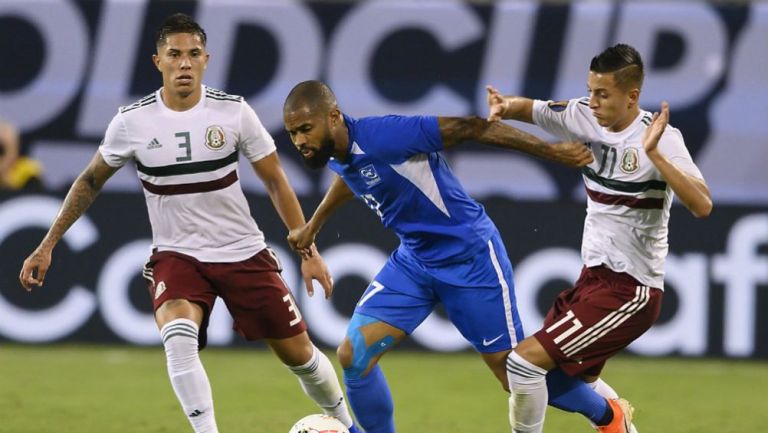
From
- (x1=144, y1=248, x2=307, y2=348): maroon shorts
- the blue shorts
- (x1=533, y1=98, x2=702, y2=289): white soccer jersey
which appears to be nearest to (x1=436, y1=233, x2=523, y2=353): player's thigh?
the blue shorts

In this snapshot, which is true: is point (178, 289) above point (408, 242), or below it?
below

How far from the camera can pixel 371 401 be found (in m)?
6.44

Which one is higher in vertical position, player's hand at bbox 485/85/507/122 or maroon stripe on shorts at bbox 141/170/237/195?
player's hand at bbox 485/85/507/122

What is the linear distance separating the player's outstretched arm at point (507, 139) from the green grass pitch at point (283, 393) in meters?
2.27

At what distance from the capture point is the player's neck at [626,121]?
6.27m

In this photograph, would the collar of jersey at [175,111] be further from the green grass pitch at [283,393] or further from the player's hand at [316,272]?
the green grass pitch at [283,393]

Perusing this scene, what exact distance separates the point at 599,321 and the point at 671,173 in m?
0.95

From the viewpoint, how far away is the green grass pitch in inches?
313

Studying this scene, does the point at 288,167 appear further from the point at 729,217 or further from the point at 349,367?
the point at 349,367

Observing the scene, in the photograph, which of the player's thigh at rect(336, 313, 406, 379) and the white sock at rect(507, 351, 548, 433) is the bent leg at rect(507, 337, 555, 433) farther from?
the player's thigh at rect(336, 313, 406, 379)

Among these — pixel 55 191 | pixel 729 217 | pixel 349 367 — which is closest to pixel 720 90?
pixel 729 217

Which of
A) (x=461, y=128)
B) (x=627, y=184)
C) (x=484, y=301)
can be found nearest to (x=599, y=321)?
(x=484, y=301)

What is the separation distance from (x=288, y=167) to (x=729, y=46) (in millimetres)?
4832

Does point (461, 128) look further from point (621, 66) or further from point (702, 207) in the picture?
point (702, 207)
